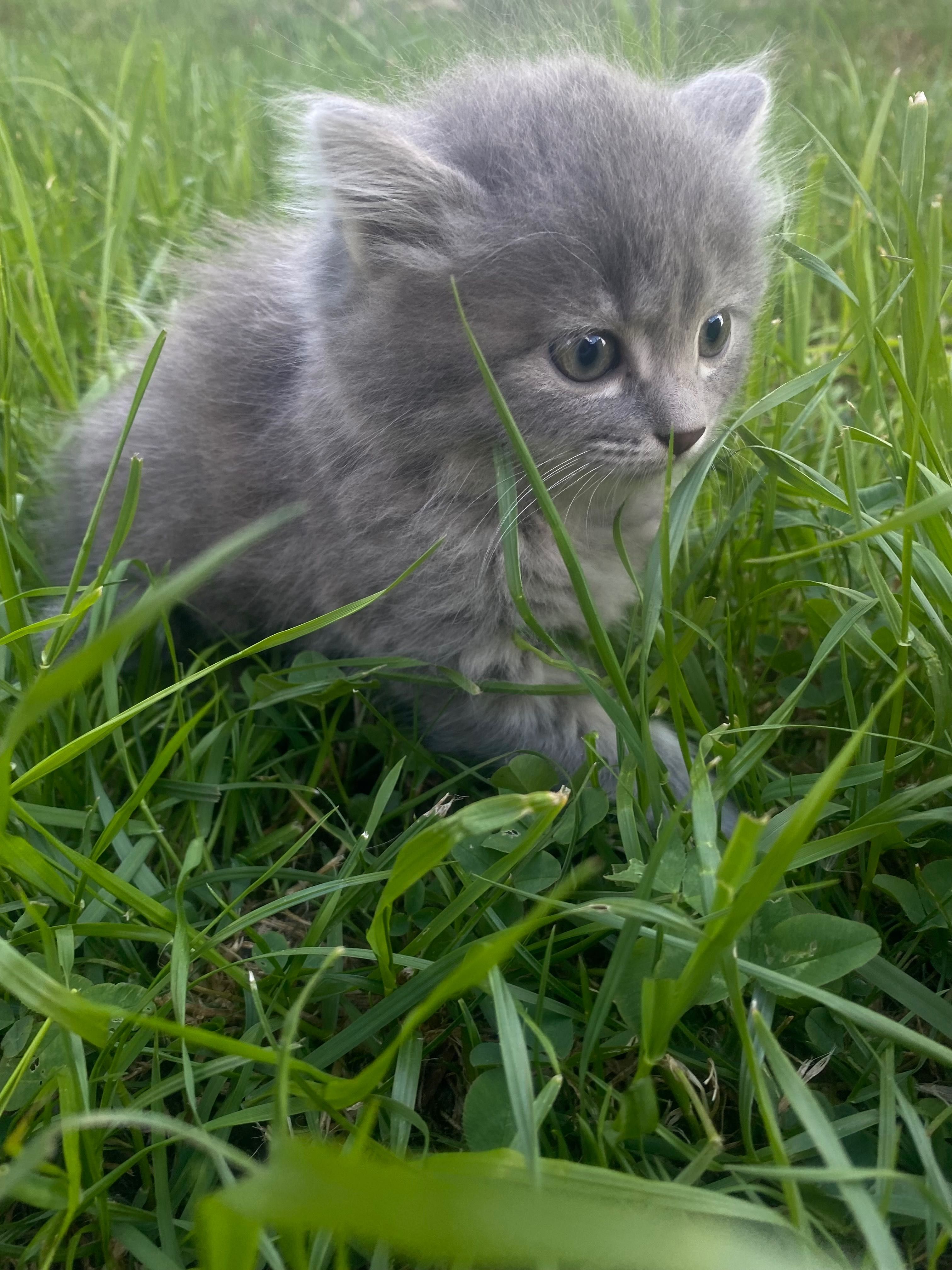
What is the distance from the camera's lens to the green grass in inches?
35.5

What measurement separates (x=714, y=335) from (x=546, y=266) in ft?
1.19

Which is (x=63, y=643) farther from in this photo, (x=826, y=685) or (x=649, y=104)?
(x=649, y=104)

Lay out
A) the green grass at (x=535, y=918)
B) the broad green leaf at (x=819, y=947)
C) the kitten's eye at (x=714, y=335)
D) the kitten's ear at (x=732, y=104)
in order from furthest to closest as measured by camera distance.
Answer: the kitten's ear at (x=732, y=104) < the kitten's eye at (x=714, y=335) < the broad green leaf at (x=819, y=947) < the green grass at (x=535, y=918)

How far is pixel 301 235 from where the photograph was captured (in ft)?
7.15

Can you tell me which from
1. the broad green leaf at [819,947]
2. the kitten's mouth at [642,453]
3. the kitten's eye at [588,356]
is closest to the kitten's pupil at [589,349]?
the kitten's eye at [588,356]

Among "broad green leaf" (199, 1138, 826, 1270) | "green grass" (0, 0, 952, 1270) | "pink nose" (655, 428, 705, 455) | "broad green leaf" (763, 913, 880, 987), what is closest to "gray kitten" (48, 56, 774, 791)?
"pink nose" (655, 428, 705, 455)

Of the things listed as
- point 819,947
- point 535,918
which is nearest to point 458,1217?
point 535,918

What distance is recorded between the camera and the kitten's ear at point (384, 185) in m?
1.63

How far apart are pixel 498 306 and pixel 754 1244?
4.20 feet

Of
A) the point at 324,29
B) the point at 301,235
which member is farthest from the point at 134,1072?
the point at 324,29

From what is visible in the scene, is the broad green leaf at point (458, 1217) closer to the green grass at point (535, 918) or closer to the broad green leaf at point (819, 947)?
the green grass at point (535, 918)

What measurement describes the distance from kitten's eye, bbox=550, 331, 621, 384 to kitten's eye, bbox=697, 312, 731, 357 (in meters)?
0.19

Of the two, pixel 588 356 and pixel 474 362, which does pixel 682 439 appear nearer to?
pixel 588 356

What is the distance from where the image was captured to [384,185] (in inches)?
65.6
